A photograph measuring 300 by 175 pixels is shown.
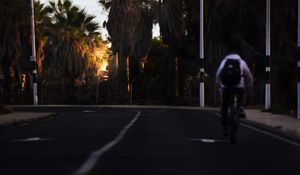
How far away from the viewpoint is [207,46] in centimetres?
4462

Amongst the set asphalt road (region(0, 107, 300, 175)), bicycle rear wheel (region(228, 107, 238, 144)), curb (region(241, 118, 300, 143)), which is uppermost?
bicycle rear wheel (region(228, 107, 238, 144))

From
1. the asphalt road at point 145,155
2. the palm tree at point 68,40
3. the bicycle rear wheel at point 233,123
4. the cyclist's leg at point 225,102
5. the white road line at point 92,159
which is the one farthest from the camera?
the palm tree at point 68,40

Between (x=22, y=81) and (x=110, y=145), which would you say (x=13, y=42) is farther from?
(x=110, y=145)

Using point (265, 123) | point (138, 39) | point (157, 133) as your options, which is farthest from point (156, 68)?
point (157, 133)

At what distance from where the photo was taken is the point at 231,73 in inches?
561

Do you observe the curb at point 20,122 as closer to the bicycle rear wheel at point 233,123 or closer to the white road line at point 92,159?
the white road line at point 92,159

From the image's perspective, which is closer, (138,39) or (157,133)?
(157,133)

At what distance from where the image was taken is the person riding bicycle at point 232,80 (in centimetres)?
1427

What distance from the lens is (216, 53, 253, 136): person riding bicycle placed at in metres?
14.3

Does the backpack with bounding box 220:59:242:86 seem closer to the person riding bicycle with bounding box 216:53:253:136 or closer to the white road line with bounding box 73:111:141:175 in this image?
the person riding bicycle with bounding box 216:53:253:136

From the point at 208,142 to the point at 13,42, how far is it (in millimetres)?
36056

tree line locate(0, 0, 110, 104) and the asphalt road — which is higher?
tree line locate(0, 0, 110, 104)

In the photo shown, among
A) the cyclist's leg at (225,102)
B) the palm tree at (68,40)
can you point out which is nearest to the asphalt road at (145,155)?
the cyclist's leg at (225,102)

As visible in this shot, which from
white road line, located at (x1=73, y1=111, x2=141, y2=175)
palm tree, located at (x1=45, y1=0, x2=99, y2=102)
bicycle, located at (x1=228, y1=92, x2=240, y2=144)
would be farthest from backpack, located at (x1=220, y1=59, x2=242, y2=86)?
palm tree, located at (x1=45, y1=0, x2=99, y2=102)
